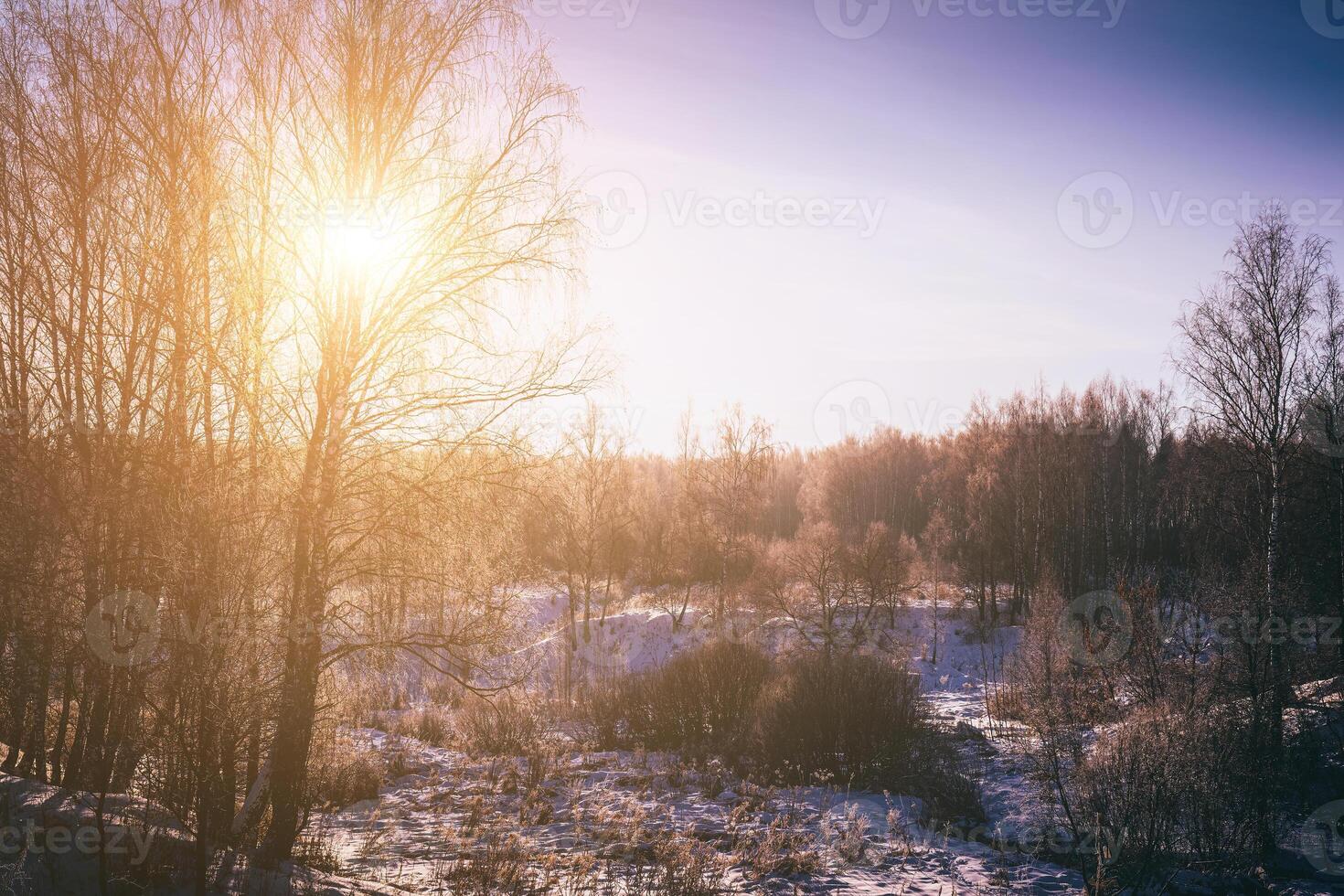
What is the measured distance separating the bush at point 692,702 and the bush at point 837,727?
1.44 meters

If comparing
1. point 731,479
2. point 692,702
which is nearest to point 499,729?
point 692,702

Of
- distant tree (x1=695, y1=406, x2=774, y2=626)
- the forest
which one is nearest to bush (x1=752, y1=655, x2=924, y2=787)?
the forest

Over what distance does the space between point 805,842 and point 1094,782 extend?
4557 mm

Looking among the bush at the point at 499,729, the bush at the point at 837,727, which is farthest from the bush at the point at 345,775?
the bush at the point at 837,727

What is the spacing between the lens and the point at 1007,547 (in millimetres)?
38906

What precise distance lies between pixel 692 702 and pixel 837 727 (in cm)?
409

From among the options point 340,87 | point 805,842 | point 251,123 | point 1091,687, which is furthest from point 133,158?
point 1091,687

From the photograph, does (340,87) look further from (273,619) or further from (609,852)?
Answer: (609,852)

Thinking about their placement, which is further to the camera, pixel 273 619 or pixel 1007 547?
pixel 1007 547

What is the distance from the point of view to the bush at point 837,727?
44.5ft

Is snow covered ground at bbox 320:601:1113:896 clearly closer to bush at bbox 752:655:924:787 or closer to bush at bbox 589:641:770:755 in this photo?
bush at bbox 752:655:924:787

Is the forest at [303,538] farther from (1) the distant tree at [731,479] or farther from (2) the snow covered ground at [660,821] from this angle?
(1) the distant tree at [731,479]

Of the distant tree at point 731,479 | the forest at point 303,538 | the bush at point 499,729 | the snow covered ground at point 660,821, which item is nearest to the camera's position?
the forest at point 303,538

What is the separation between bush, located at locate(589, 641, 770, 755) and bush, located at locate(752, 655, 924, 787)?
144cm
